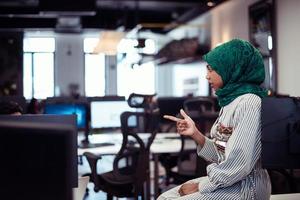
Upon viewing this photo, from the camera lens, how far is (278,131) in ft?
6.51

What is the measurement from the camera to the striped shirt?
2045mm

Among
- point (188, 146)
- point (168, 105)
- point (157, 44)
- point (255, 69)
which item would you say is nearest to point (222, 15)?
point (168, 105)

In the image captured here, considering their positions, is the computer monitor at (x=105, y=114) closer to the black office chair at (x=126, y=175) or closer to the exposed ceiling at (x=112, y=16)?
the black office chair at (x=126, y=175)

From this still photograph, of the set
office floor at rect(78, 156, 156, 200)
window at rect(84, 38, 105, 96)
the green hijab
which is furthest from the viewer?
window at rect(84, 38, 105, 96)

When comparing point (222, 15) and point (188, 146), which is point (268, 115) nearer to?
point (188, 146)

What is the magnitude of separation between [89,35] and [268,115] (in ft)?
46.0

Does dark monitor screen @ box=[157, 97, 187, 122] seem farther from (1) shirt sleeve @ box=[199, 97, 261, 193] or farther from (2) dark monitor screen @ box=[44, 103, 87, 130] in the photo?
(1) shirt sleeve @ box=[199, 97, 261, 193]

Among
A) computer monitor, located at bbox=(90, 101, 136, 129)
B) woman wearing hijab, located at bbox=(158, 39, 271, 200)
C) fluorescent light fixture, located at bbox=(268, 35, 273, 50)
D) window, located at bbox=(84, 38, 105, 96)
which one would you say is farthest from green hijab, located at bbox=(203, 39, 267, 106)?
window, located at bbox=(84, 38, 105, 96)

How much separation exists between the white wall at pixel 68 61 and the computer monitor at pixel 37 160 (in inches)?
575

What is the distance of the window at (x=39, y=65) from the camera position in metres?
15.2

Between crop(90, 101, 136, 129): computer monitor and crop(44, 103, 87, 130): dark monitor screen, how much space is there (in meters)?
0.10

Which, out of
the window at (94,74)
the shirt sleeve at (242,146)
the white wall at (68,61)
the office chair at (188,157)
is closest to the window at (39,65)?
the white wall at (68,61)

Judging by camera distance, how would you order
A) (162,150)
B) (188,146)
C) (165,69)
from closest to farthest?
(162,150) < (188,146) < (165,69)

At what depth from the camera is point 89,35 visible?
1557cm
